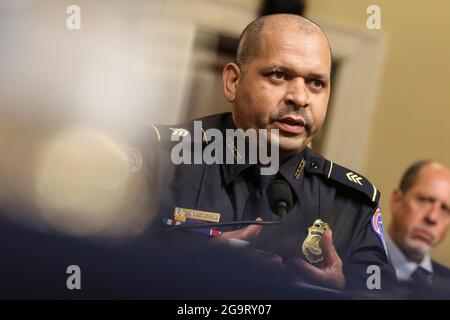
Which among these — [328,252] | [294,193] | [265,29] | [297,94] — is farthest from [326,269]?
[265,29]

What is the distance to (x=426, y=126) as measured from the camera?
353cm

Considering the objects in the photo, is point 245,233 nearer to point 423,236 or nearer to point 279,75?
point 279,75

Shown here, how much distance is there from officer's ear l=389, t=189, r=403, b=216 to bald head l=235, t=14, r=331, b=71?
1322 mm

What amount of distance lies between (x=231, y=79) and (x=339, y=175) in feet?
1.10

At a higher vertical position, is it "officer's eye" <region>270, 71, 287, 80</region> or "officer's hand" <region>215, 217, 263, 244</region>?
"officer's eye" <region>270, 71, 287, 80</region>

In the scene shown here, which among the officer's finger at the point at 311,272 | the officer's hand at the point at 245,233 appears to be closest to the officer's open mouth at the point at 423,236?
the officer's hand at the point at 245,233

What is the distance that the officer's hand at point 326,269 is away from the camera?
1.04 metres

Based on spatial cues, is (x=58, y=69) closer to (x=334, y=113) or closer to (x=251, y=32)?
(x=334, y=113)

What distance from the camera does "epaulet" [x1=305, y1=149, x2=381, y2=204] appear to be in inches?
67.6

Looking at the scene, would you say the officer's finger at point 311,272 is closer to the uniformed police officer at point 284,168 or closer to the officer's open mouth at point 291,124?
the uniformed police officer at point 284,168

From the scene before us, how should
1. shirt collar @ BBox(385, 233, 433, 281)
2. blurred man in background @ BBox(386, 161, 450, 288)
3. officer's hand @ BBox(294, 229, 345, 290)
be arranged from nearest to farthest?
officer's hand @ BBox(294, 229, 345, 290)
shirt collar @ BBox(385, 233, 433, 281)
blurred man in background @ BBox(386, 161, 450, 288)

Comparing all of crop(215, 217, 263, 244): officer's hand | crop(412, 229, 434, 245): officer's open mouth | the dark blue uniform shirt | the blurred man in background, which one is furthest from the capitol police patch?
crop(412, 229, 434, 245): officer's open mouth

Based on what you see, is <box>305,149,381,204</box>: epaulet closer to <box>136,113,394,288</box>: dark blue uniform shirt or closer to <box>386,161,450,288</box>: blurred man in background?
<box>136,113,394,288</box>: dark blue uniform shirt

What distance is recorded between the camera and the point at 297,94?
1.56m
